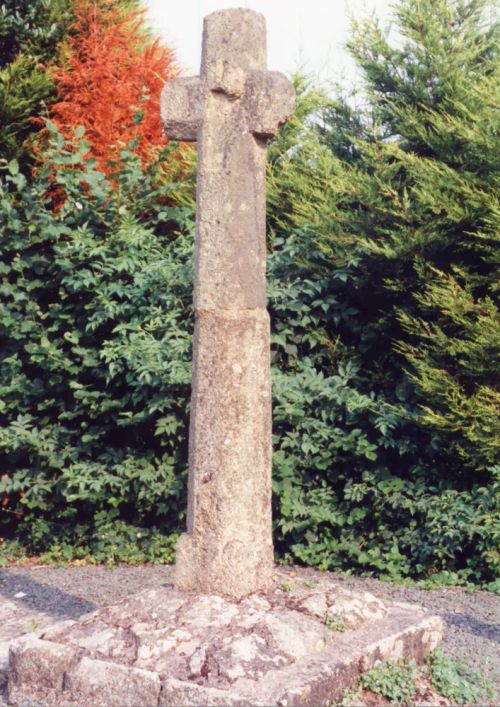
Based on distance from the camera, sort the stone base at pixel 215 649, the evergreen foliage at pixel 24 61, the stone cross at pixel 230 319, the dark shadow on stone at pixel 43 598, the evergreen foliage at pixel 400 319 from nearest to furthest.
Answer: the stone base at pixel 215 649 → the stone cross at pixel 230 319 → the dark shadow on stone at pixel 43 598 → the evergreen foliage at pixel 400 319 → the evergreen foliage at pixel 24 61

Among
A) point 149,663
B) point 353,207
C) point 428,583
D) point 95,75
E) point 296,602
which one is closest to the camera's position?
point 149,663

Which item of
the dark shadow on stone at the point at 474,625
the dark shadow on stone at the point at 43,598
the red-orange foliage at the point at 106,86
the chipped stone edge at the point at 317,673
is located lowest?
the dark shadow on stone at the point at 43,598

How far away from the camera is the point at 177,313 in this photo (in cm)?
781

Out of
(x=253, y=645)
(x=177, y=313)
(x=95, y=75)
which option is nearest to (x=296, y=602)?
(x=253, y=645)

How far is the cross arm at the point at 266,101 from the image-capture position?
4.73 metres

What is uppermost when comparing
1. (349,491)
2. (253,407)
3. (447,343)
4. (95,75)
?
(95,75)

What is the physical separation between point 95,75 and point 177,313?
3.27m

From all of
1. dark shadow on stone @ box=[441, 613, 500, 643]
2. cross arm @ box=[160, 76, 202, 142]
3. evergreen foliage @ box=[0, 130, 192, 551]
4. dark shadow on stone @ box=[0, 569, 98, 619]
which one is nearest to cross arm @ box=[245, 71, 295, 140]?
cross arm @ box=[160, 76, 202, 142]

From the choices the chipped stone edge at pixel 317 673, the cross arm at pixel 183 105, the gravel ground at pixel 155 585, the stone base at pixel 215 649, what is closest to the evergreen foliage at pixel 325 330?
the gravel ground at pixel 155 585

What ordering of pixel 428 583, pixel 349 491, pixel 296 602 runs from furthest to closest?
1. pixel 349 491
2. pixel 428 583
3. pixel 296 602

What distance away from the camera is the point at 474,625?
597 cm

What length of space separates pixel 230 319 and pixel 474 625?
2843 millimetres

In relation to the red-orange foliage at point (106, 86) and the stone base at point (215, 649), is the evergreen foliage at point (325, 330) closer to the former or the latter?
the red-orange foliage at point (106, 86)

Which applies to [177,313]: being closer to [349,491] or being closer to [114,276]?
[114,276]
